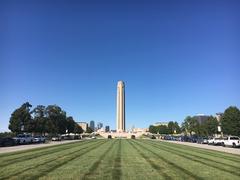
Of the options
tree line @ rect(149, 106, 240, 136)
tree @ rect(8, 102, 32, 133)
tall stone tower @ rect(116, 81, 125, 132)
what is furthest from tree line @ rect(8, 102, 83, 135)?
tall stone tower @ rect(116, 81, 125, 132)

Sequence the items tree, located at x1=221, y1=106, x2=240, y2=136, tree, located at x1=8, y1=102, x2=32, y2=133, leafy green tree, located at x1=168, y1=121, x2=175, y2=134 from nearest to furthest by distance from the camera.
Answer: tree, located at x1=221, y1=106, x2=240, y2=136, tree, located at x1=8, y1=102, x2=32, y2=133, leafy green tree, located at x1=168, y1=121, x2=175, y2=134

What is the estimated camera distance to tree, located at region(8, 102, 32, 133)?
307 feet

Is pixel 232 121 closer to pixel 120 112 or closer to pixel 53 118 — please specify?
pixel 53 118

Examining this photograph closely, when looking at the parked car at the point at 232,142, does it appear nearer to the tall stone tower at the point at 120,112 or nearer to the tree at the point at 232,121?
the tree at the point at 232,121

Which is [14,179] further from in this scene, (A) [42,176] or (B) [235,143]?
(B) [235,143]

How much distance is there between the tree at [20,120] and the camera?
93500mm

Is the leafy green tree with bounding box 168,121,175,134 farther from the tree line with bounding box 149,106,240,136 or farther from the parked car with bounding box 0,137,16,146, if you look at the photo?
the parked car with bounding box 0,137,16,146

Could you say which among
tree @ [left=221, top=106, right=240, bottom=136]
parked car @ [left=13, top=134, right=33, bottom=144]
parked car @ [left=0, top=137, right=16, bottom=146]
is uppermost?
tree @ [left=221, top=106, right=240, bottom=136]

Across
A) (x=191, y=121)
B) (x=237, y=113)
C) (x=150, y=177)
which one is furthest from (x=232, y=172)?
(x=191, y=121)

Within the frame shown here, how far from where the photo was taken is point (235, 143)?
5519 centimetres

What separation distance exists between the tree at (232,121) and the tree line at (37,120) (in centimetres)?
5309

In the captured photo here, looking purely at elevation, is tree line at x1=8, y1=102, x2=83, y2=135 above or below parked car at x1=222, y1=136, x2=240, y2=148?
above

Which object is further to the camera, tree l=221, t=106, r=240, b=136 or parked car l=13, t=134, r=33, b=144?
tree l=221, t=106, r=240, b=136

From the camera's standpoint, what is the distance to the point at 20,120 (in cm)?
9412
